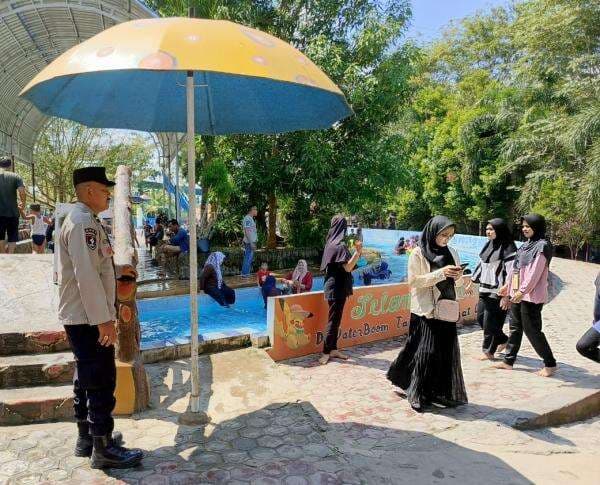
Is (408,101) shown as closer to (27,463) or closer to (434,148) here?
(434,148)

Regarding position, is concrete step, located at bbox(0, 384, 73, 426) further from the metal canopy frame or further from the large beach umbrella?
the metal canopy frame

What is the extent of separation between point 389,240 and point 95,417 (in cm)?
2746

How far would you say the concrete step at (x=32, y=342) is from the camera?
3986 millimetres

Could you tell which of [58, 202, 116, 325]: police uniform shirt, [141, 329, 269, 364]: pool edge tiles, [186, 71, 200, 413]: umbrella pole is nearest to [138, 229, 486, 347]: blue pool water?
[141, 329, 269, 364]: pool edge tiles

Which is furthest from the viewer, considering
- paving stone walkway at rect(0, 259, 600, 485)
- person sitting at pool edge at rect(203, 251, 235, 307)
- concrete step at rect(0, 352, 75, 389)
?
person sitting at pool edge at rect(203, 251, 235, 307)

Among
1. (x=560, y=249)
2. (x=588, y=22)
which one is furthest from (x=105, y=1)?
(x=560, y=249)

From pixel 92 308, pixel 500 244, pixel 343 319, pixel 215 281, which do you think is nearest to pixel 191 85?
pixel 92 308

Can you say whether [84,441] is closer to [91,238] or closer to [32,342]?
[91,238]

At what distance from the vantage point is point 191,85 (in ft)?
10.6

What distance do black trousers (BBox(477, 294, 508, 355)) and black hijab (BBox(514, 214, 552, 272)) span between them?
2.03 feet

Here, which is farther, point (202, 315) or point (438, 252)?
point (202, 315)

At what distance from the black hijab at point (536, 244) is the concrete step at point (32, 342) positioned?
4784mm

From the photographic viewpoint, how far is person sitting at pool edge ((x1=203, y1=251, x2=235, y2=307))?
30.8 feet

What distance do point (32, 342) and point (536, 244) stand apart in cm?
514
